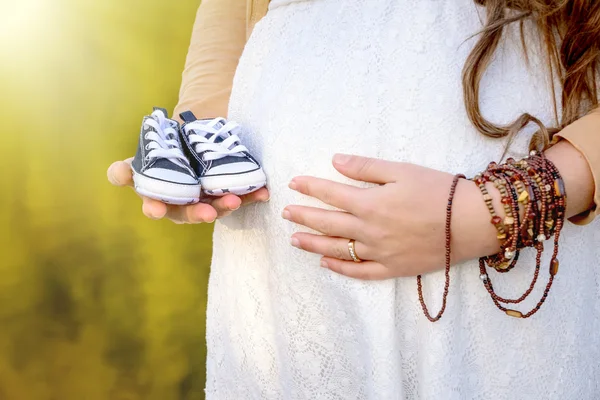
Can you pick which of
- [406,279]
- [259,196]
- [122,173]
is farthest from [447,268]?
[122,173]

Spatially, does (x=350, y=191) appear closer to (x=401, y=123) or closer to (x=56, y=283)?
(x=401, y=123)

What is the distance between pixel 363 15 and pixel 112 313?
5.01ft

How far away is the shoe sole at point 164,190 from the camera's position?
796mm

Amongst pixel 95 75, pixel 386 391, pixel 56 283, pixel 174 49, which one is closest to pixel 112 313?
pixel 56 283

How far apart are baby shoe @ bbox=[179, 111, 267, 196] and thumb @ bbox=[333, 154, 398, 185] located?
0.14m

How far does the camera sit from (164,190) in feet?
2.61

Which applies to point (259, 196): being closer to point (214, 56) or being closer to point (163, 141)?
point (163, 141)

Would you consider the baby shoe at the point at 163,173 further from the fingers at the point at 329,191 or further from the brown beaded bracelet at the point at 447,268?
the brown beaded bracelet at the point at 447,268

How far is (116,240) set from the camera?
1.92 meters

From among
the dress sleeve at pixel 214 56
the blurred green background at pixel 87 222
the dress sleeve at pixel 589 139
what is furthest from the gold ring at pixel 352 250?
the blurred green background at pixel 87 222

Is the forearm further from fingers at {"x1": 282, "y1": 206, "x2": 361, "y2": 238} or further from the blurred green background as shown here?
the blurred green background

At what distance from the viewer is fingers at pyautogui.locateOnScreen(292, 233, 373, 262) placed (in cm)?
78

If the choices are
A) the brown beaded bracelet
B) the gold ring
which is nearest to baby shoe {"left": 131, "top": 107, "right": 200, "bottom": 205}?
the gold ring

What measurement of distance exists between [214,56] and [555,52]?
27.4 inches
